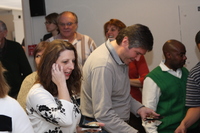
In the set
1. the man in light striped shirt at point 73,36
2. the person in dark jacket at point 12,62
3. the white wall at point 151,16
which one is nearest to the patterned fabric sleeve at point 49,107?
the man in light striped shirt at point 73,36

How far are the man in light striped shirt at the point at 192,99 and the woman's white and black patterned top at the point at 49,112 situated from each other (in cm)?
127

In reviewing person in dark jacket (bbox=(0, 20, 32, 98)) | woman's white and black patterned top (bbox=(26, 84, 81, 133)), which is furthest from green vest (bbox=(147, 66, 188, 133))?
person in dark jacket (bbox=(0, 20, 32, 98))

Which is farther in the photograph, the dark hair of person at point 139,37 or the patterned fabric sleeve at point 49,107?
the dark hair of person at point 139,37

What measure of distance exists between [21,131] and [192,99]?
A: 1.82 meters

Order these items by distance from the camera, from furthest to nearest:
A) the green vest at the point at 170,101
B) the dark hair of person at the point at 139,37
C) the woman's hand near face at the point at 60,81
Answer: the green vest at the point at 170,101
the dark hair of person at the point at 139,37
the woman's hand near face at the point at 60,81

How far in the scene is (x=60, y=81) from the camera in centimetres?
201

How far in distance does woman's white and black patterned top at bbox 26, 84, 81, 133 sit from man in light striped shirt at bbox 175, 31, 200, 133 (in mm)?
1267

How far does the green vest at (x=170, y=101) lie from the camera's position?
9.70 feet

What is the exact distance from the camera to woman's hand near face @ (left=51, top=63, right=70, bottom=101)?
1983 millimetres

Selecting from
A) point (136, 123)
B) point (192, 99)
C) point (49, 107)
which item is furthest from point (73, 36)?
point (49, 107)

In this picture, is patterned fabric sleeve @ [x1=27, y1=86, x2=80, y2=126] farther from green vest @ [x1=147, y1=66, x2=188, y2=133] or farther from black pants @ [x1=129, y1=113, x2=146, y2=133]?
black pants @ [x1=129, y1=113, x2=146, y2=133]

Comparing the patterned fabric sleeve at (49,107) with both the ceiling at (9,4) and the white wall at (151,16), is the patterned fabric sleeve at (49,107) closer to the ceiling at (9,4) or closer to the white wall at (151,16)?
the white wall at (151,16)

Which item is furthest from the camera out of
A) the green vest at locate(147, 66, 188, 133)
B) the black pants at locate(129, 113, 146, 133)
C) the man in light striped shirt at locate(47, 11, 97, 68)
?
the man in light striped shirt at locate(47, 11, 97, 68)

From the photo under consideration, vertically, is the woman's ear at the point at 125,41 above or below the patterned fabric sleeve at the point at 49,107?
above
